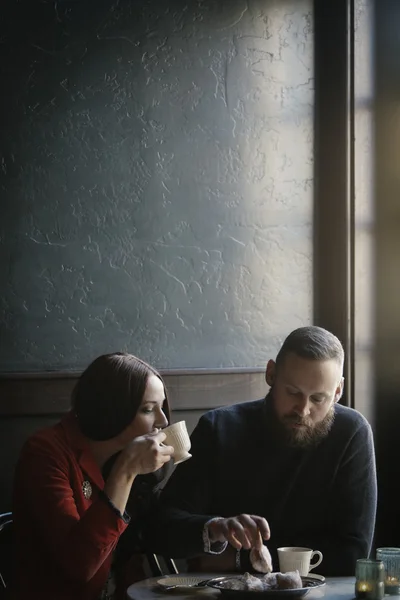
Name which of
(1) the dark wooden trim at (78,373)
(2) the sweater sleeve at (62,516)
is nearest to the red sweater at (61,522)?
(2) the sweater sleeve at (62,516)

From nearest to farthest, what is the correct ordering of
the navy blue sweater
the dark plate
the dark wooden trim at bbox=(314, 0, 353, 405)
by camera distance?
the dark plate
the navy blue sweater
the dark wooden trim at bbox=(314, 0, 353, 405)

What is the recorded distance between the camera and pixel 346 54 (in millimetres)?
3850

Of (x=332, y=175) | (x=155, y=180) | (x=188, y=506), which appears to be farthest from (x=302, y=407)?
(x=332, y=175)

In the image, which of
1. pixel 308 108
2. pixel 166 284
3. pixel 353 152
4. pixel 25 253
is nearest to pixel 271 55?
pixel 308 108

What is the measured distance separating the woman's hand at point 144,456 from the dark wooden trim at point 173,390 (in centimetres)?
125

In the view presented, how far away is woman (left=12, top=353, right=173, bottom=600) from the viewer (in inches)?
87.0

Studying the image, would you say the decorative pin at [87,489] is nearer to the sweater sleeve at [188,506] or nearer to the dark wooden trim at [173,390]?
the sweater sleeve at [188,506]

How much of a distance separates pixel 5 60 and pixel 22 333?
40.2 inches

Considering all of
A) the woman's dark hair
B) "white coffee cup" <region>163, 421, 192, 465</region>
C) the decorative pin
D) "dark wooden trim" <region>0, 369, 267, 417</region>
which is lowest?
the decorative pin

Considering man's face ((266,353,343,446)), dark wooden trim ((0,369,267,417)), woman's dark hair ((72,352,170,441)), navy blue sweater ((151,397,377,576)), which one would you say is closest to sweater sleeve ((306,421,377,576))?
navy blue sweater ((151,397,377,576))

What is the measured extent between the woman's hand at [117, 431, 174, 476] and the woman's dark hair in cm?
21

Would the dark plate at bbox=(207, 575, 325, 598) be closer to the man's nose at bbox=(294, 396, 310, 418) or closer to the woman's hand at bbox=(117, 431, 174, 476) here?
the woman's hand at bbox=(117, 431, 174, 476)

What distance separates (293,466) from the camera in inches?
109

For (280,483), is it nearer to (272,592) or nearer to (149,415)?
(149,415)
